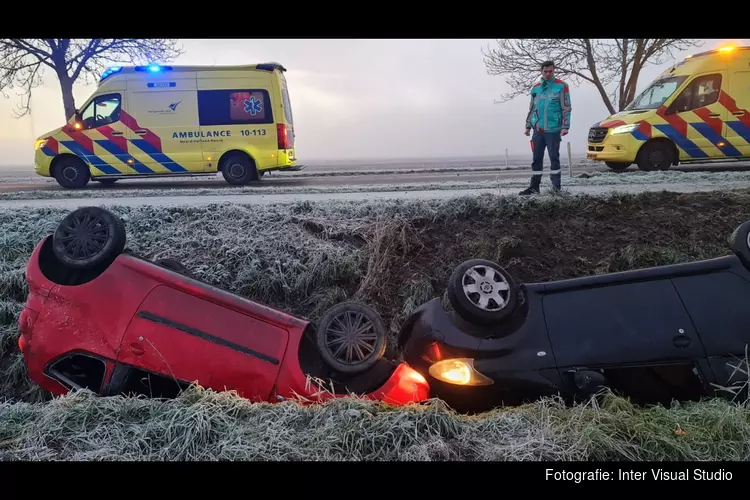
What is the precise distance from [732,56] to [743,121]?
1568 mm

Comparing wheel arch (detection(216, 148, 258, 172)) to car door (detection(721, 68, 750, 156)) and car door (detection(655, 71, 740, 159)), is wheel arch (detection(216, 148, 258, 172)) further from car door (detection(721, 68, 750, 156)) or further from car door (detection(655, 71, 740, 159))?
car door (detection(721, 68, 750, 156))

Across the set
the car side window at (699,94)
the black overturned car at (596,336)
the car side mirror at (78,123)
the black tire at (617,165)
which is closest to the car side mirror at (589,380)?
the black overturned car at (596,336)

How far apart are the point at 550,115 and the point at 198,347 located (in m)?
6.04

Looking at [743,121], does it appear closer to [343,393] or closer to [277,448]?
[343,393]

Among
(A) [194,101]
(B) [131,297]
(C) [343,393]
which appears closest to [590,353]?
(C) [343,393]

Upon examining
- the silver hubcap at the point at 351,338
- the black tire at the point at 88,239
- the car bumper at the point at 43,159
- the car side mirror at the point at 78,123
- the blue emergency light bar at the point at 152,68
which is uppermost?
the blue emergency light bar at the point at 152,68

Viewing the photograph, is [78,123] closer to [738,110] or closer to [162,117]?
[162,117]

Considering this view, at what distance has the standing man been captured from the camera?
24.5 ft

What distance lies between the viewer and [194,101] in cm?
1205

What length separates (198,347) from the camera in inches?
136

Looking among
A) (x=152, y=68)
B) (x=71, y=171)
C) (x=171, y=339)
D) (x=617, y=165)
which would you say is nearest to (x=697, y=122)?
(x=617, y=165)

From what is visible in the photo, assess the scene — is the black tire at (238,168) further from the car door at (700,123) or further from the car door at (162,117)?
the car door at (700,123)

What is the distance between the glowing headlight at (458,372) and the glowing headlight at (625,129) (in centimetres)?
1067

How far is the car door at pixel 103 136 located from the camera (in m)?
11.9
